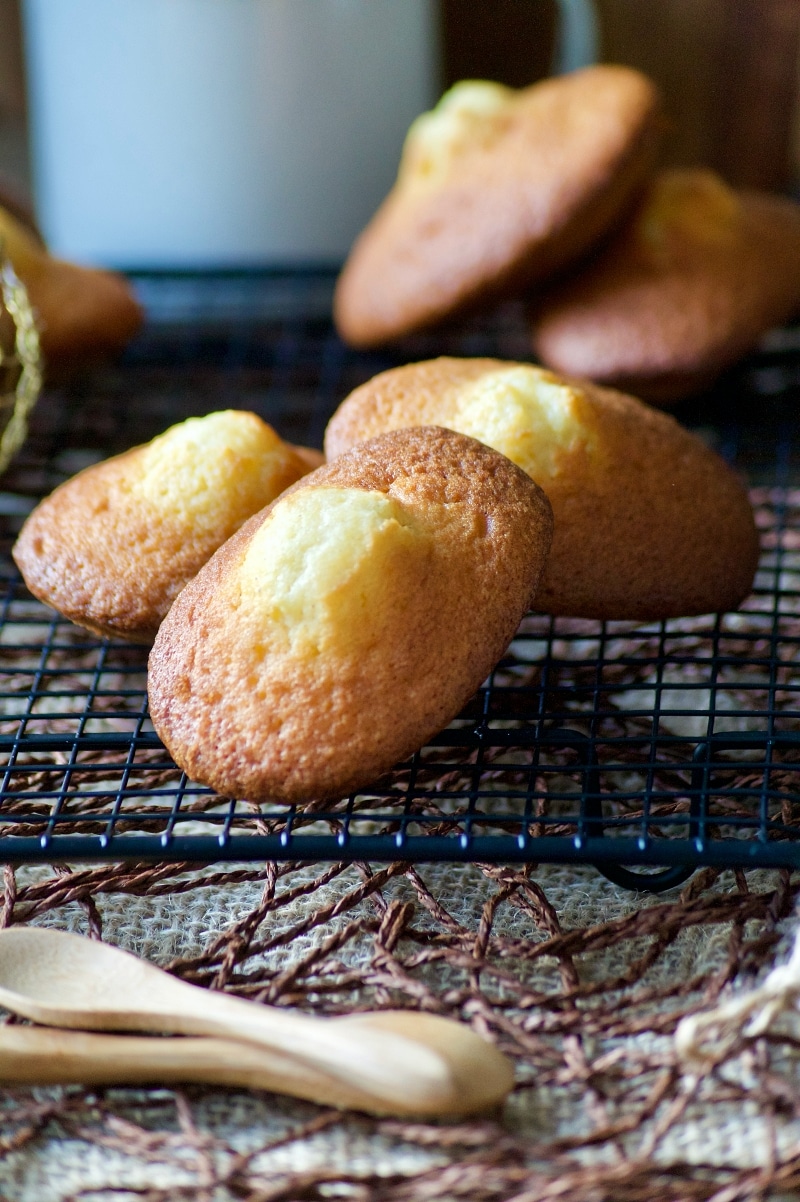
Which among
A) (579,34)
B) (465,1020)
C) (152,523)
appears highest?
(579,34)

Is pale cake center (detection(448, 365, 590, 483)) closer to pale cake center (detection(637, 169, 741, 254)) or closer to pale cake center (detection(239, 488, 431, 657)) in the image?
pale cake center (detection(239, 488, 431, 657))

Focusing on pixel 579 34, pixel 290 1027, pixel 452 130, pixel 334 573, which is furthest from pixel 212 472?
pixel 579 34

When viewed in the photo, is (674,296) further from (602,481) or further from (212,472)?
(212,472)

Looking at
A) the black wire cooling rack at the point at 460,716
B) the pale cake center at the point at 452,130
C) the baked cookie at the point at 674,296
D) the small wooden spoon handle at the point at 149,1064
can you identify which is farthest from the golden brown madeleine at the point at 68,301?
the small wooden spoon handle at the point at 149,1064

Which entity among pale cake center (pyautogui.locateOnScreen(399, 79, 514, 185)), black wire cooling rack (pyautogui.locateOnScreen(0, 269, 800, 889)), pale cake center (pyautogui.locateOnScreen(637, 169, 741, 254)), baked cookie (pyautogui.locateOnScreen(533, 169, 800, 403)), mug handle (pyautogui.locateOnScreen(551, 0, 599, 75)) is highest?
mug handle (pyautogui.locateOnScreen(551, 0, 599, 75))

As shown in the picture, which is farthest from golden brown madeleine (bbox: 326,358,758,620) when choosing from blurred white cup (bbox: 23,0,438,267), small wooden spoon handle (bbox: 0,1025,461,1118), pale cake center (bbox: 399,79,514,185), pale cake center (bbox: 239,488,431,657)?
blurred white cup (bbox: 23,0,438,267)
